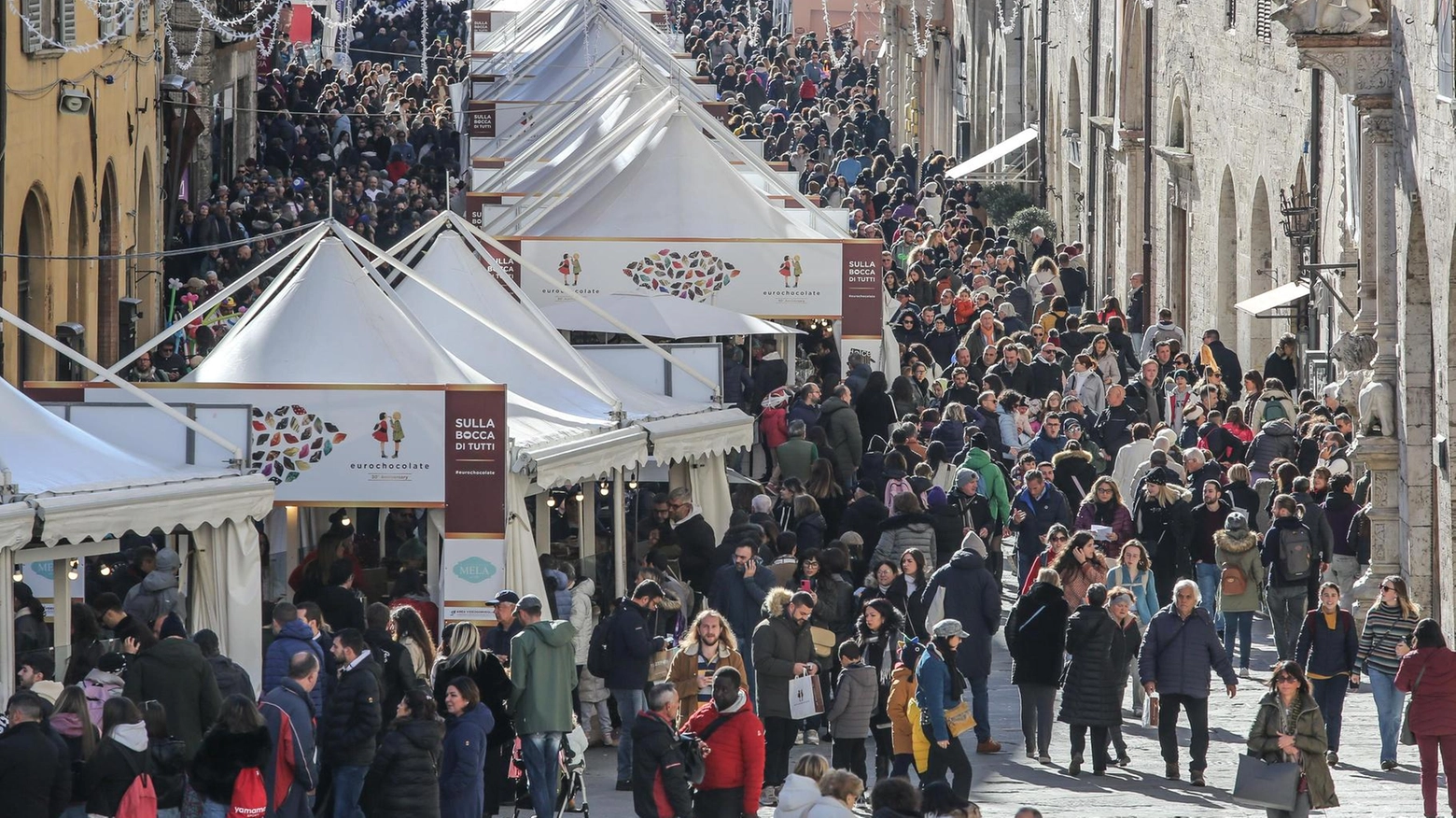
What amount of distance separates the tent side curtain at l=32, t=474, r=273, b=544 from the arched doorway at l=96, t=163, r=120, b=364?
1336cm

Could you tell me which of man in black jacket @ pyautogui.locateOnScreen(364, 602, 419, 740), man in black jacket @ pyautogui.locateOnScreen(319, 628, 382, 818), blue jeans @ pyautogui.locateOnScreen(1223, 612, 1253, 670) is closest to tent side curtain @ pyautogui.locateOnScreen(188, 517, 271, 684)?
man in black jacket @ pyautogui.locateOnScreen(364, 602, 419, 740)

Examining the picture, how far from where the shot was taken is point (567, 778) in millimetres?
13000

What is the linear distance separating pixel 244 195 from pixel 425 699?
23.6 metres

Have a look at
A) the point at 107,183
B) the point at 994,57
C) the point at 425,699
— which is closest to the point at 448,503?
the point at 425,699

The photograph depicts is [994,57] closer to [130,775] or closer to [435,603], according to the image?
[435,603]

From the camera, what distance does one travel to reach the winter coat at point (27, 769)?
407 inches

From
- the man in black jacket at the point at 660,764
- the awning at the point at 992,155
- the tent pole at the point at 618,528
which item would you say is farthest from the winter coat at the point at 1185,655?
the awning at the point at 992,155

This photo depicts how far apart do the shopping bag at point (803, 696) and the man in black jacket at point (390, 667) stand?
2.01 metres

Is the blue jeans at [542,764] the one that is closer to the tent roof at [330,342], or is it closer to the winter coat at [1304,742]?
the tent roof at [330,342]

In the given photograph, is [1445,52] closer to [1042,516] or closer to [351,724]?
[1042,516]

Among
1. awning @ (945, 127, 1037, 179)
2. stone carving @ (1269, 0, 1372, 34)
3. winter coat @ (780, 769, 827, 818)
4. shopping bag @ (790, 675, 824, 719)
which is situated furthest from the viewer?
awning @ (945, 127, 1037, 179)

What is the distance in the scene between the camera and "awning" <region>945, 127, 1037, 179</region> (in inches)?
1624

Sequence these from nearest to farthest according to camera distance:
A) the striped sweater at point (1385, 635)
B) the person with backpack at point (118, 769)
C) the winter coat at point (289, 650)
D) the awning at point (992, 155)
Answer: the person with backpack at point (118, 769), the winter coat at point (289, 650), the striped sweater at point (1385, 635), the awning at point (992, 155)

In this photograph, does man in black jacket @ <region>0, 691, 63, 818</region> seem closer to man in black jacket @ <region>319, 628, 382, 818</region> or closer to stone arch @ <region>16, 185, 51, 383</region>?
man in black jacket @ <region>319, 628, 382, 818</region>
